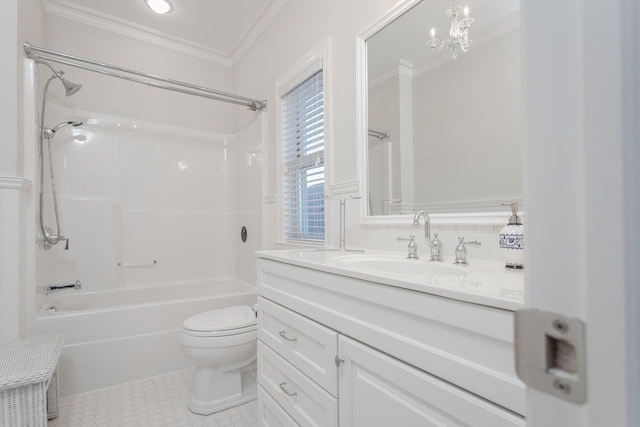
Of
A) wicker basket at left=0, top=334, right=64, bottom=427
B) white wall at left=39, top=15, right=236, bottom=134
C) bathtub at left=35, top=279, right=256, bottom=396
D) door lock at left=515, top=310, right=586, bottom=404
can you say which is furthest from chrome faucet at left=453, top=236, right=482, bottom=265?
white wall at left=39, top=15, right=236, bottom=134

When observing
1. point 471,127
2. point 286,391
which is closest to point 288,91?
point 471,127

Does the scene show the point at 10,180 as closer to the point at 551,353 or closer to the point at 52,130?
the point at 52,130

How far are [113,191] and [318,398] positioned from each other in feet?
7.87

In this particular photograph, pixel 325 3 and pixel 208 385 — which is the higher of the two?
pixel 325 3

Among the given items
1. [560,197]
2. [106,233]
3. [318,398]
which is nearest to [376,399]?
[318,398]

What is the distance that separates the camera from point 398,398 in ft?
2.46

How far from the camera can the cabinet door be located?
Answer: 0.60m

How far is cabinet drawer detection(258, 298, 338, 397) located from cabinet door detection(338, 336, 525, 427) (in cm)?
5

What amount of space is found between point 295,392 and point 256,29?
2.59 m

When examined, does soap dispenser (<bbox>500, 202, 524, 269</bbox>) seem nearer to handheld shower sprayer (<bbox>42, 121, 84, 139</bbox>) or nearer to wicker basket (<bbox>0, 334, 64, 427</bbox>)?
wicker basket (<bbox>0, 334, 64, 427</bbox>)

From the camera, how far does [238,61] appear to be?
2990 mm

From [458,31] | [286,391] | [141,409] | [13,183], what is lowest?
[141,409]

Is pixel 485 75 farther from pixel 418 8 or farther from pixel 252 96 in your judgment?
pixel 252 96

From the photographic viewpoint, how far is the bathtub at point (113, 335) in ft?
6.09
